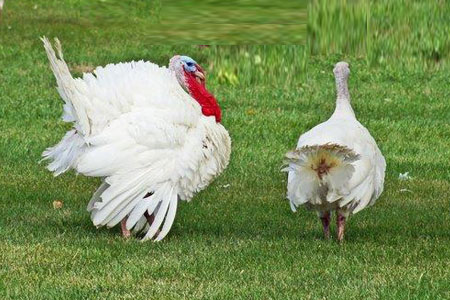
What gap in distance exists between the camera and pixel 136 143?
7.45 m

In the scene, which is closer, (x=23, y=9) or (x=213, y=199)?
(x=213, y=199)

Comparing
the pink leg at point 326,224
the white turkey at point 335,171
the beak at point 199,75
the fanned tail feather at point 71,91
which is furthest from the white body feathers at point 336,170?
the fanned tail feather at point 71,91

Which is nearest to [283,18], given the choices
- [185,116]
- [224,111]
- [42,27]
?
[185,116]

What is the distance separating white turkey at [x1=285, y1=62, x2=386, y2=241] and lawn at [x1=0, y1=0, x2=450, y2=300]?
259 mm

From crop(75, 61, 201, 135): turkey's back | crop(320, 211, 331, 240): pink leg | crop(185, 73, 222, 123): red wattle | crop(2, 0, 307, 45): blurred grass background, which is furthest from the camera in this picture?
crop(185, 73, 222, 123): red wattle

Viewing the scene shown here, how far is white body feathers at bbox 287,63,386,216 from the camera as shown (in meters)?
7.23

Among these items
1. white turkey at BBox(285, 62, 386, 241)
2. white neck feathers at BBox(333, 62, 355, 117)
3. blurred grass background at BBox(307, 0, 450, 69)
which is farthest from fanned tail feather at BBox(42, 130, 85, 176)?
white neck feathers at BBox(333, 62, 355, 117)

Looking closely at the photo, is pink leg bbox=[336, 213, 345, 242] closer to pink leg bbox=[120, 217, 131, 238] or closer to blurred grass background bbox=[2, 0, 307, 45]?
blurred grass background bbox=[2, 0, 307, 45]

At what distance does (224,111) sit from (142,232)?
17.1 feet

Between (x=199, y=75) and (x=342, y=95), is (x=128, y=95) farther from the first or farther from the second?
(x=342, y=95)

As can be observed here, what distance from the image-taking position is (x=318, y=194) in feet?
24.3

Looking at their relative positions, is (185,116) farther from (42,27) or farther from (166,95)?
(42,27)

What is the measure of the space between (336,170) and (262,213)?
154 centimetres

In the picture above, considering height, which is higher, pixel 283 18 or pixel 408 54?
pixel 283 18
